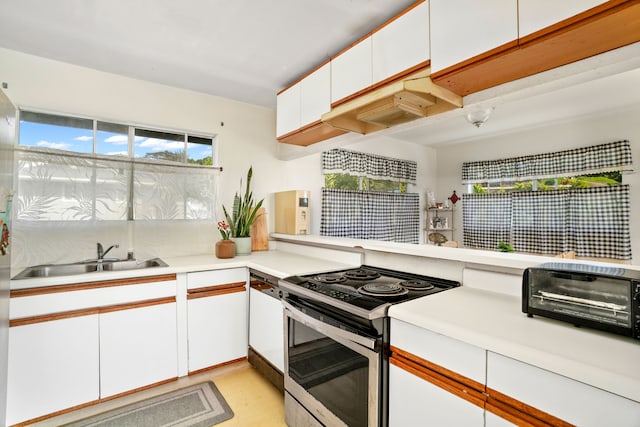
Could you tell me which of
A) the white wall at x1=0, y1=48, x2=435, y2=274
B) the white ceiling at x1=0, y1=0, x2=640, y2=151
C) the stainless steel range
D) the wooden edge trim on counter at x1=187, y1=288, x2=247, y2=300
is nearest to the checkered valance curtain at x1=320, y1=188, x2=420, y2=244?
the white wall at x1=0, y1=48, x2=435, y2=274

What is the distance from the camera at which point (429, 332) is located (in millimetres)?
1082

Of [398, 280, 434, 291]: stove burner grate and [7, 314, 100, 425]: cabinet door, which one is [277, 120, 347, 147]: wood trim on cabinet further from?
[7, 314, 100, 425]: cabinet door

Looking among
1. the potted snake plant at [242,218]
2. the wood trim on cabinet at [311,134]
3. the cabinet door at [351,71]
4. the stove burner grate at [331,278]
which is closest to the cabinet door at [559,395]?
the stove burner grate at [331,278]

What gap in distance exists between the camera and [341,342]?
135 cm

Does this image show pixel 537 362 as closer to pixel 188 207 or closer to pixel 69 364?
pixel 69 364

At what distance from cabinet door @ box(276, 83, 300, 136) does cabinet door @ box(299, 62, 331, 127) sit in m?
0.06

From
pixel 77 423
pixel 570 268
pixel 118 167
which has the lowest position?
pixel 77 423

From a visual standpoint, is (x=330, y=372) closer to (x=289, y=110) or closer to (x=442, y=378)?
(x=442, y=378)

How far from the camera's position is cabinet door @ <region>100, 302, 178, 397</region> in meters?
1.84

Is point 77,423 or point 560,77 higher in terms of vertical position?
point 560,77

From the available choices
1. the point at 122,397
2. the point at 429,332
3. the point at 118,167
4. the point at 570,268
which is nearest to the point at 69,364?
the point at 122,397

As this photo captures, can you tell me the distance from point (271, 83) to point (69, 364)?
2384mm

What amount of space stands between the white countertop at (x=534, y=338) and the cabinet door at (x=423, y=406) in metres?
0.21

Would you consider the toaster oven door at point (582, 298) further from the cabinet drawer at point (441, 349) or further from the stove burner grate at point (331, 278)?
the stove burner grate at point (331, 278)
